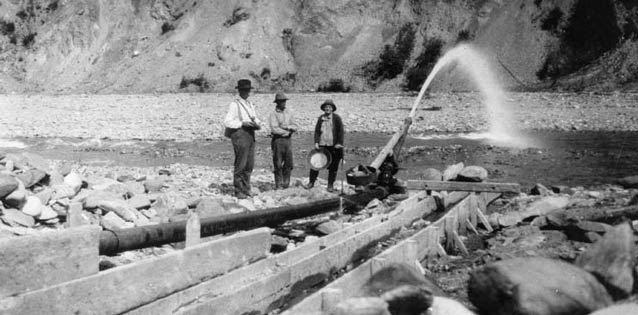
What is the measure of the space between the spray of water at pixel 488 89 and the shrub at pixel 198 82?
17298mm

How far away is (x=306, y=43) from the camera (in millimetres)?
50844

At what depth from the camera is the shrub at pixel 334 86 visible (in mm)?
44625

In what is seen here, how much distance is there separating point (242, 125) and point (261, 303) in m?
5.41

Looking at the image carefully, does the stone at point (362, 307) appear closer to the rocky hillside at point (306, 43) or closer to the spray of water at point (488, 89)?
the spray of water at point (488, 89)

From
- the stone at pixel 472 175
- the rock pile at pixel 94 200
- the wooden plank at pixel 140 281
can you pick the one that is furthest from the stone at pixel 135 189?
the stone at pixel 472 175

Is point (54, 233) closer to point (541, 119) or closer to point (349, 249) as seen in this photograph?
point (349, 249)

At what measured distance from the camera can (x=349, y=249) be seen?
6715mm

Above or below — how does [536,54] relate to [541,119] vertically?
above

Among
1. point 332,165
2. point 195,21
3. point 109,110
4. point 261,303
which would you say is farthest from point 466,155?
point 195,21

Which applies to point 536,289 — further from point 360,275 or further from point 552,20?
point 552,20

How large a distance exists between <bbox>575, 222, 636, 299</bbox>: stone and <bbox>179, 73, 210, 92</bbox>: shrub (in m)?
45.3

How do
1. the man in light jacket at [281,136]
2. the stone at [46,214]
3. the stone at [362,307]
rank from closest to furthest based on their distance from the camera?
the stone at [362,307], the stone at [46,214], the man in light jacket at [281,136]

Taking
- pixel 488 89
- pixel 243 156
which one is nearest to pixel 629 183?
pixel 243 156

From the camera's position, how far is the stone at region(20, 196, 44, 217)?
7843mm
